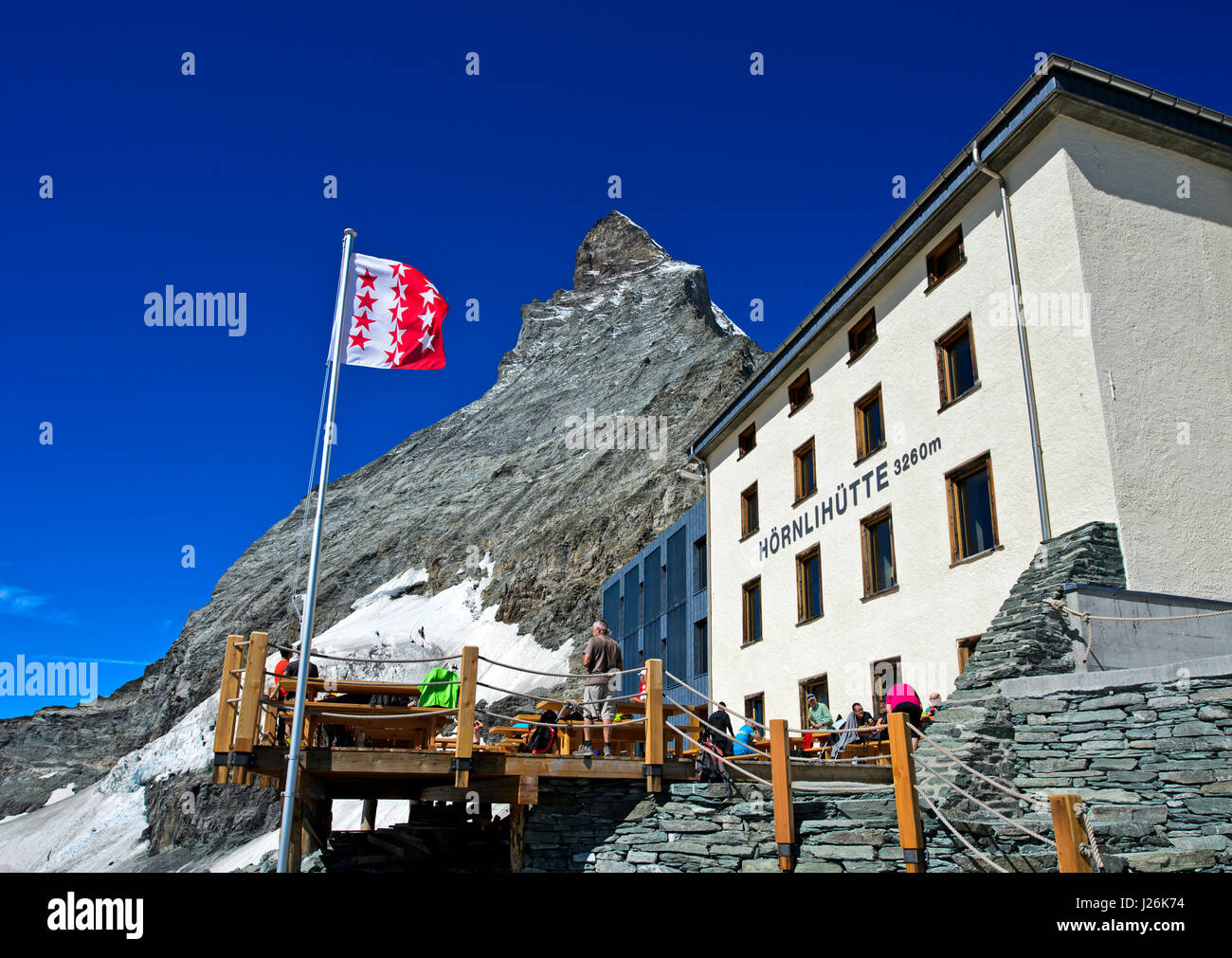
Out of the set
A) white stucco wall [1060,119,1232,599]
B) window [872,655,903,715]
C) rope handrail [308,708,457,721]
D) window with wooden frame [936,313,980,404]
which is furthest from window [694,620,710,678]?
rope handrail [308,708,457,721]

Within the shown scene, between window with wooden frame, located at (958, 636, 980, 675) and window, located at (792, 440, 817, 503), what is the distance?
657 cm

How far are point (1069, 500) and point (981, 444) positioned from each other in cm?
216

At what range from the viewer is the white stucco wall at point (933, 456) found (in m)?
13.7

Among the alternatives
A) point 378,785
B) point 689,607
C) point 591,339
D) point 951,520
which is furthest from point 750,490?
point 591,339

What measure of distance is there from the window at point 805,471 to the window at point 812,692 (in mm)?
4197

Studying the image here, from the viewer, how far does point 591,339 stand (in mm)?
105438

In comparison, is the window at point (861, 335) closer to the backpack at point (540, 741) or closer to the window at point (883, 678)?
the window at point (883, 678)

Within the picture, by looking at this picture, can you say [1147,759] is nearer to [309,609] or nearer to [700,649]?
[309,609]

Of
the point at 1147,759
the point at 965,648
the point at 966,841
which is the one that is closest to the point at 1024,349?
the point at 965,648

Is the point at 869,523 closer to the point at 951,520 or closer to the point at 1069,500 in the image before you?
the point at 951,520

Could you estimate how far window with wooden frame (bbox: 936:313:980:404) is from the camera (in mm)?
15961

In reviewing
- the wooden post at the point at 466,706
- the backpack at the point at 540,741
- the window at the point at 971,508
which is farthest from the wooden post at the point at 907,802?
the window at the point at 971,508

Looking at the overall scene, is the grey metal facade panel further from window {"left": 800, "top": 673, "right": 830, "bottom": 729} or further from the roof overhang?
the roof overhang

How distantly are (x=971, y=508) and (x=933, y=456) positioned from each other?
1.38 m
